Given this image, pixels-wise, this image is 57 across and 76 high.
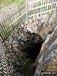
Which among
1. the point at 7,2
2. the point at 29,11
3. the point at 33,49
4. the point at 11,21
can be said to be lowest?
the point at 33,49

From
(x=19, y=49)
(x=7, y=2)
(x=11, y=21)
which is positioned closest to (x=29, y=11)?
(x=11, y=21)

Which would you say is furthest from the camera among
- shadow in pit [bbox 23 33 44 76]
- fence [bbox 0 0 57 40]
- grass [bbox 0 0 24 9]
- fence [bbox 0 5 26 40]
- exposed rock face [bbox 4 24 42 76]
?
grass [bbox 0 0 24 9]

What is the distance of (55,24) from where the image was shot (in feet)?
12.0

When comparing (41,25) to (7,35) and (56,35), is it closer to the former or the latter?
(56,35)

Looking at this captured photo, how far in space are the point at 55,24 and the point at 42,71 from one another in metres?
2.24

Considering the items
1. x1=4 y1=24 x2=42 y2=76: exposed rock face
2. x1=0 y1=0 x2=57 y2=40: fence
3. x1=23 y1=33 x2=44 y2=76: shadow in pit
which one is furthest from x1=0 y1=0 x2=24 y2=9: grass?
x1=23 y1=33 x2=44 y2=76: shadow in pit

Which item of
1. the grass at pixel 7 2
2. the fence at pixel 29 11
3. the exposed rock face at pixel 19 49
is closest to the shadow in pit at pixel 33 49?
the exposed rock face at pixel 19 49

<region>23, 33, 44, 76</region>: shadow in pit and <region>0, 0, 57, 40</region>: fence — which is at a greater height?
<region>0, 0, 57, 40</region>: fence

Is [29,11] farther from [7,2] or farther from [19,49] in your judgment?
[19,49]

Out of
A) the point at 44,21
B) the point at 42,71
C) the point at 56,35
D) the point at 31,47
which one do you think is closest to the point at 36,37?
the point at 31,47

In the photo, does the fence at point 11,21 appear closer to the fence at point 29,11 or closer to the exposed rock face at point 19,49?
the fence at point 29,11

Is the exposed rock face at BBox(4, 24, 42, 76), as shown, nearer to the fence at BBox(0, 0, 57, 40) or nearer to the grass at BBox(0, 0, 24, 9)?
the fence at BBox(0, 0, 57, 40)

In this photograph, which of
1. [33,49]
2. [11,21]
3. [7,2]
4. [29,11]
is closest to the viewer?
[11,21]

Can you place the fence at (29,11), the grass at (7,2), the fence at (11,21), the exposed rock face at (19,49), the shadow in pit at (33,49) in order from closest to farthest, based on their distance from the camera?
the fence at (11,21) → the exposed rock face at (19,49) → the fence at (29,11) → the shadow in pit at (33,49) → the grass at (7,2)
